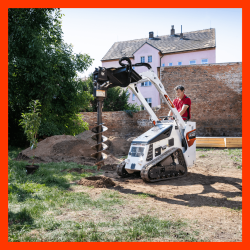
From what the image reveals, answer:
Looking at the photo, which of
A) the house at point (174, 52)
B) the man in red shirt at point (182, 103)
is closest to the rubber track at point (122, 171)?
the man in red shirt at point (182, 103)

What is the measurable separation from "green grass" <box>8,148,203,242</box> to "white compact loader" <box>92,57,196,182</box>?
1.23m

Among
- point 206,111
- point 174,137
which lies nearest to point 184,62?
point 206,111

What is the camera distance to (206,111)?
1861 cm

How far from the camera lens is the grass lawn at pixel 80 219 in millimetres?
2928

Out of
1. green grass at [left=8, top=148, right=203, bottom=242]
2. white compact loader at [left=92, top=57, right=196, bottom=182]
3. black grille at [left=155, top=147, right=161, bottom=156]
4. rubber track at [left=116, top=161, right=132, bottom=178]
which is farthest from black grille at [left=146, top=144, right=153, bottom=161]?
green grass at [left=8, top=148, right=203, bottom=242]

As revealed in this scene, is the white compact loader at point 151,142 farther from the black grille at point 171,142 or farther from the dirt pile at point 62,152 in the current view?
the dirt pile at point 62,152

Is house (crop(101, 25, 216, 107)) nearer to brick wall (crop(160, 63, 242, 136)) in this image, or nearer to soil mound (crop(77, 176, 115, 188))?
brick wall (crop(160, 63, 242, 136))

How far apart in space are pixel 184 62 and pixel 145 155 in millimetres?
26795

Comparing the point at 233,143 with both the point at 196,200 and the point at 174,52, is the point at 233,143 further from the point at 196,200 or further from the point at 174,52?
the point at 174,52

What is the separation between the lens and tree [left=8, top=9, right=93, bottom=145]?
1344 centimetres

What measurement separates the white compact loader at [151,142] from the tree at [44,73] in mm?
8868

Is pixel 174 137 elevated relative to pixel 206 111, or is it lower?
lower

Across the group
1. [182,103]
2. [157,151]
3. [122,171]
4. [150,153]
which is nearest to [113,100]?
[182,103]

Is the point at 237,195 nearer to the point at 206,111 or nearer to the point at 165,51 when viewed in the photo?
the point at 206,111
